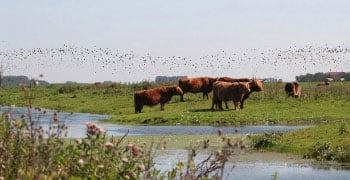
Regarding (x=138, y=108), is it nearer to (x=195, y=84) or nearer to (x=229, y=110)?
(x=229, y=110)

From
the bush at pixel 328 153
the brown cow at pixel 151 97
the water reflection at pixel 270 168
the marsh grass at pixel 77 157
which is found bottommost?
the water reflection at pixel 270 168

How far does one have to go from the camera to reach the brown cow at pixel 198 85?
5118cm

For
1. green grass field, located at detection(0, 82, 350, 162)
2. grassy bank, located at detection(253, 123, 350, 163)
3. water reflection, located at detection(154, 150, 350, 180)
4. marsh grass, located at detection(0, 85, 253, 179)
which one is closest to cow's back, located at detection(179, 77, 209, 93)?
green grass field, located at detection(0, 82, 350, 162)

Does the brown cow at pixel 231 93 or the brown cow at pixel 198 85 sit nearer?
the brown cow at pixel 231 93

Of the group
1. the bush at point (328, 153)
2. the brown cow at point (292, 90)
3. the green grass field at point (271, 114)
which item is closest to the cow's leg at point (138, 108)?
the green grass field at point (271, 114)

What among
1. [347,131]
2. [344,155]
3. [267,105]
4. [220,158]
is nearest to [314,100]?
[267,105]

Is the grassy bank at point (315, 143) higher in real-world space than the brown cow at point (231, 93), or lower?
lower

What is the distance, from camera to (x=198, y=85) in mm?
51375

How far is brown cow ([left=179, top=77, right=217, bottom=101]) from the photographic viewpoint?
51184 mm

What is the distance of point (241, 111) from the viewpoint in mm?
37656

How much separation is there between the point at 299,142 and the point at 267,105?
19.6 metres

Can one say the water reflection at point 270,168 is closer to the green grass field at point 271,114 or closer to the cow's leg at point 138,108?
the green grass field at point 271,114

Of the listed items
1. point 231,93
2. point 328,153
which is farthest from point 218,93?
point 328,153

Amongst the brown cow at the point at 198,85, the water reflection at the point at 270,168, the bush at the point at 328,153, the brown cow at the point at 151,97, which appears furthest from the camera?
the brown cow at the point at 198,85
